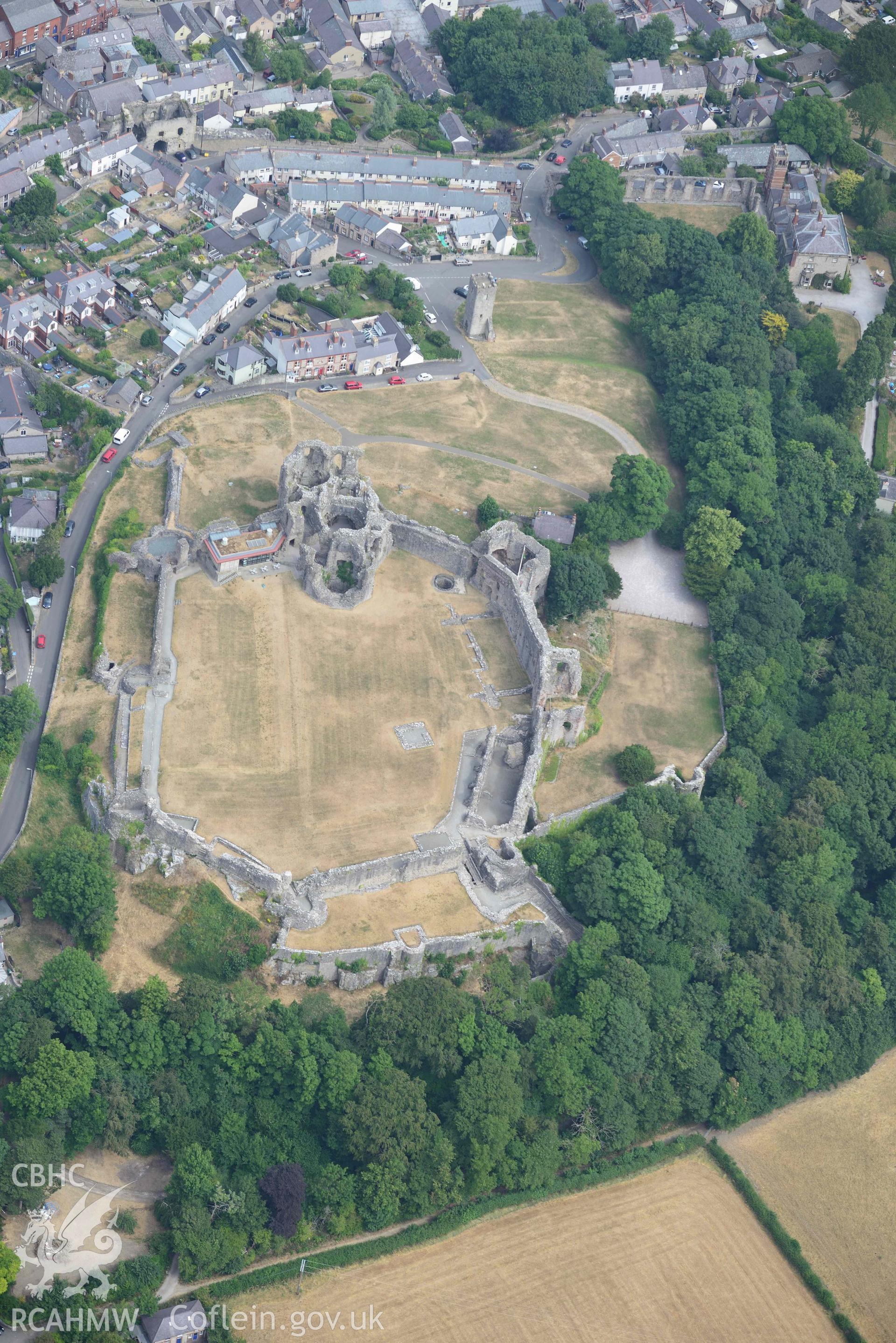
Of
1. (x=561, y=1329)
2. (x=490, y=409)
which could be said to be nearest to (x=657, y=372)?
(x=490, y=409)

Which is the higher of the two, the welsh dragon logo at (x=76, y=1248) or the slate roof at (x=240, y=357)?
the slate roof at (x=240, y=357)

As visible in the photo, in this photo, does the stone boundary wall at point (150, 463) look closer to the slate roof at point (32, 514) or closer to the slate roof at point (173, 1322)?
the slate roof at point (32, 514)

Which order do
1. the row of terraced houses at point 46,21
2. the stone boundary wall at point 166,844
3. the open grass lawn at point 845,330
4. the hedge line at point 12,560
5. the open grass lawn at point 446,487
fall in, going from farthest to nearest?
the row of terraced houses at point 46,21
the open grass lawn at point 845,330
the open grass lawn at point 446,487
the hedge line at point 12,560
the stone boundary wall at point 166,844

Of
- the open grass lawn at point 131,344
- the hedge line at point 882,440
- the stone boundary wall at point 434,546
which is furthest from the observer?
the hedge line at point 882,440

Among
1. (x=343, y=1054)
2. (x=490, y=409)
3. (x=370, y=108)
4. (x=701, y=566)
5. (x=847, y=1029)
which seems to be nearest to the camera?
(x=343, y=1054)

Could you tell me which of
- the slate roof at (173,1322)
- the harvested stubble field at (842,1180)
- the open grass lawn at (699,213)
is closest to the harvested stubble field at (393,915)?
the slate roof at (173,1322)

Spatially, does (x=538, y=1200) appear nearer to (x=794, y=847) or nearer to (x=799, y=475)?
(x=794, y=847)

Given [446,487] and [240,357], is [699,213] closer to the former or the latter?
[446,487]
